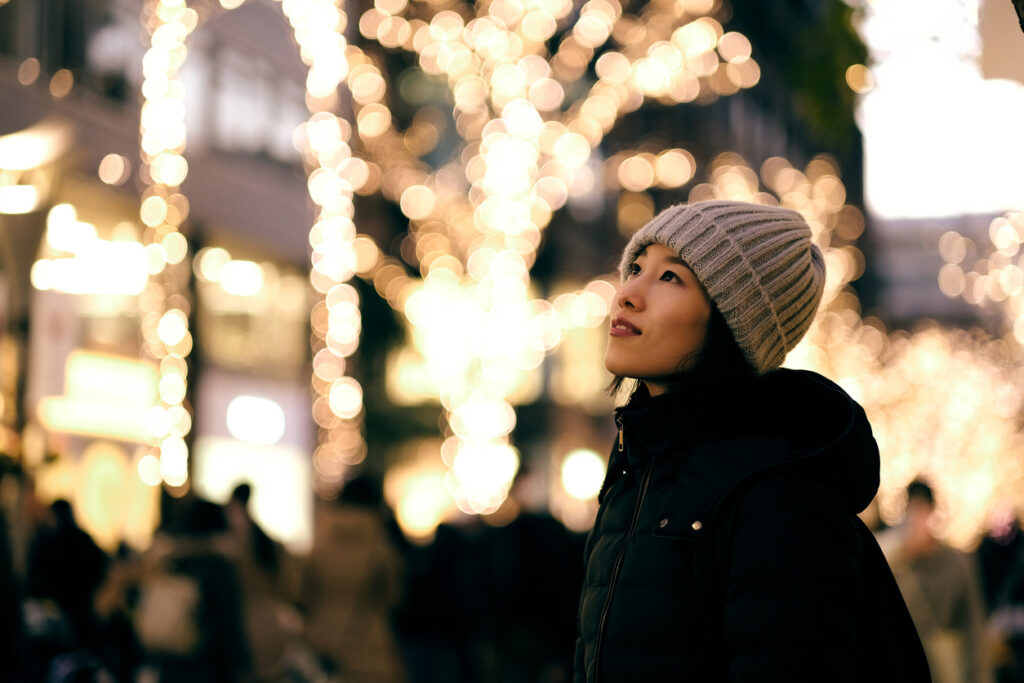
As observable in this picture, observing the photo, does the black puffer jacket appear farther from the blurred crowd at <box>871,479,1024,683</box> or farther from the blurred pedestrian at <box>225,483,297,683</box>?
the blurred pedestrian at <box>225,483,297,683</box>

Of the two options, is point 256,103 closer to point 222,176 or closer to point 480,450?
point 222,176

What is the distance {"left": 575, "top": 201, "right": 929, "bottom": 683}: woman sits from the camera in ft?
7.57

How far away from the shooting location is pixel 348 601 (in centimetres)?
1030

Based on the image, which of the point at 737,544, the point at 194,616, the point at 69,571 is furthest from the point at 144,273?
the point at 737,544

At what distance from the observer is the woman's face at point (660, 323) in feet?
8.91

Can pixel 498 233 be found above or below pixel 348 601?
above

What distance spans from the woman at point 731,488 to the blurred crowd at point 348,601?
336 centimetres

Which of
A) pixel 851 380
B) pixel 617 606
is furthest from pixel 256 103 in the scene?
pixel 617 606

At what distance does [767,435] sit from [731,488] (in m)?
0.22

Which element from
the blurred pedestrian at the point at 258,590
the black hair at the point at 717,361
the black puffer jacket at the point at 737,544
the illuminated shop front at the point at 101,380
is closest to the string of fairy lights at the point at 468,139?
the illuminated shop front at the point at 101,380

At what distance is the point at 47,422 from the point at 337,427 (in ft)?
32.6

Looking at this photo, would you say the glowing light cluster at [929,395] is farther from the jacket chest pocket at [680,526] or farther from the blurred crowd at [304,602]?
the jacket chest pocket at [680,526]

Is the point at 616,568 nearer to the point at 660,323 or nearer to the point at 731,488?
the point at 731,488

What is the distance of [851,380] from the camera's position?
31.9 m
